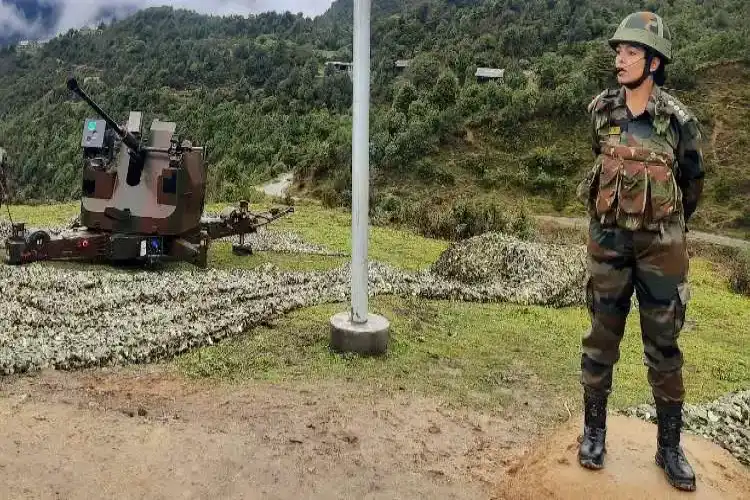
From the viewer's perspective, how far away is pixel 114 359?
18.6 ft

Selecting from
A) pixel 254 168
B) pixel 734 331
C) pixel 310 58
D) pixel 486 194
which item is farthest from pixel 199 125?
pixel 734 331

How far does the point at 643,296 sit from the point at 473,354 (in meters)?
2.95

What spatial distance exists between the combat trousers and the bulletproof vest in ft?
0.30

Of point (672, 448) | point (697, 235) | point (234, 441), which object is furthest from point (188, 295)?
point (697, 235)

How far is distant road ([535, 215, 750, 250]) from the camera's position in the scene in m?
25.2

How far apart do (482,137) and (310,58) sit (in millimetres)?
37469

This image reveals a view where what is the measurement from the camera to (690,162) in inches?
152

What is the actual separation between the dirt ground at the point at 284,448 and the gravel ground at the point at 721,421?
307 millimetres

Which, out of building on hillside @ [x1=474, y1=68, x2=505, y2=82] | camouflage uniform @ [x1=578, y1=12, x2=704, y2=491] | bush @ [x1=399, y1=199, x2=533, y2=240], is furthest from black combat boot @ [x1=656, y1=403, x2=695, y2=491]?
building on hillside @ [x1=474, y1=68, x2=505, y2=82]

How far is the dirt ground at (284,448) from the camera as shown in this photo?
3879 millimetres

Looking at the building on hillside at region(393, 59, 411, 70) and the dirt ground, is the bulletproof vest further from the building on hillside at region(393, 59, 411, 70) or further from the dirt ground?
the building on hillside at region(393, 59, 411, 70)

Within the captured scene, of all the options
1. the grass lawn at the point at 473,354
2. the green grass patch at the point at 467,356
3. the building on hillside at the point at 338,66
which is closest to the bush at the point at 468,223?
the grass lawn at the point at 473,354

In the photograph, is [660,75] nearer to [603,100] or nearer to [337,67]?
[603,100]

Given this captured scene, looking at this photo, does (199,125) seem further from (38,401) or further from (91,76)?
(38,401)
